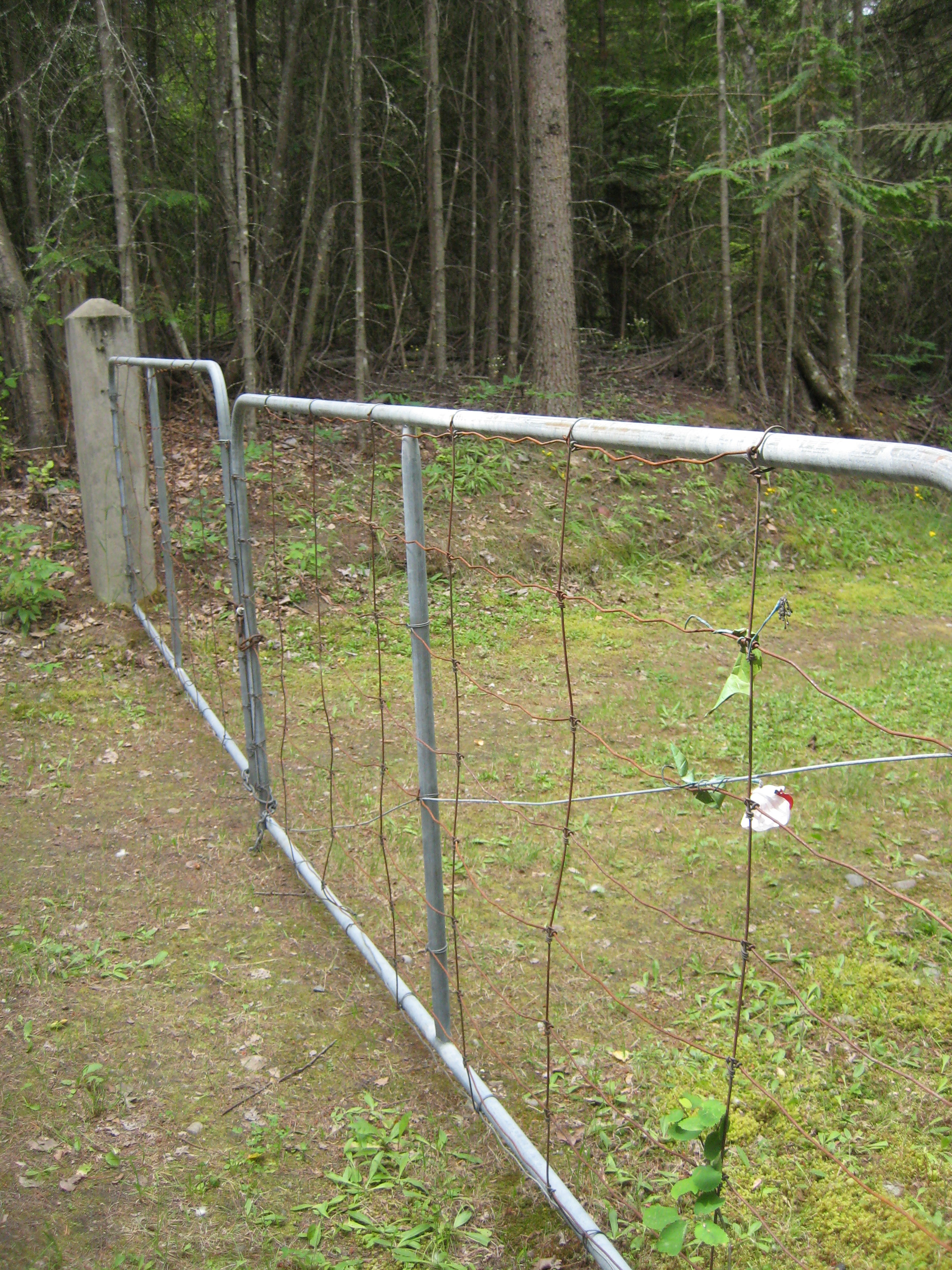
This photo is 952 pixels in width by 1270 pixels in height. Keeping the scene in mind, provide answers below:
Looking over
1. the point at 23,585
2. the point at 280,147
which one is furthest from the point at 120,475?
the point at 280,147

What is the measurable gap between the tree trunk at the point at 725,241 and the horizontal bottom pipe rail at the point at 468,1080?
794 cm

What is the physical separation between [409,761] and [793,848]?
1.82m

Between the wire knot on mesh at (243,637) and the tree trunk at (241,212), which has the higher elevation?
the tree trunk at (241,212)

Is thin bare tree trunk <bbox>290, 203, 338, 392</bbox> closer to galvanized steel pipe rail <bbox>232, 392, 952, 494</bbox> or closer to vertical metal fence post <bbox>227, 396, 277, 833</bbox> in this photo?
vertical metal fence post <bbox>227, 396, 277, 833</bbox>

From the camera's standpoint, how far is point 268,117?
440 inches

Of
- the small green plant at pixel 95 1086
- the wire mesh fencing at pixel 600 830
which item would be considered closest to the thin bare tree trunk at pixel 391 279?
the wire mesh fencing at pixel 600 830

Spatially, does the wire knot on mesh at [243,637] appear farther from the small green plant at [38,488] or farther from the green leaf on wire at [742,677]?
the small green plant at [38,488]

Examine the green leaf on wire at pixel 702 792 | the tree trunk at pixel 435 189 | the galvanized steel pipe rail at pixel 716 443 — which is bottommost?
the green leaf on wire at pixel 702 792

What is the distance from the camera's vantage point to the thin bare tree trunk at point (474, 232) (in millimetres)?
10586

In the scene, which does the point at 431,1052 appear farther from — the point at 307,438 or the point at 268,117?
the point at 268,117

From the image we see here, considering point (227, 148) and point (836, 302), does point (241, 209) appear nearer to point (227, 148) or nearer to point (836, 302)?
point (227, 148)

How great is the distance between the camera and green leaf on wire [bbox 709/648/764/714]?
1.42 m

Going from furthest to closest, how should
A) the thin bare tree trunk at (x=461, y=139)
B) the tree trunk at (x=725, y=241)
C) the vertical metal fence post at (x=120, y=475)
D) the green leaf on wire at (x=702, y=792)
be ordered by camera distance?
the thin bare tree trunk at (x=461, y=139)
the tree trunk at (x=725, y=241)
the vertical metal fence post at (x=120, y=475)
the green leaf on wire at (x=702, y=792)

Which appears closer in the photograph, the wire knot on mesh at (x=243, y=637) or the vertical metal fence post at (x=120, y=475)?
the wire knot on mesh at (x=243, y=637)
